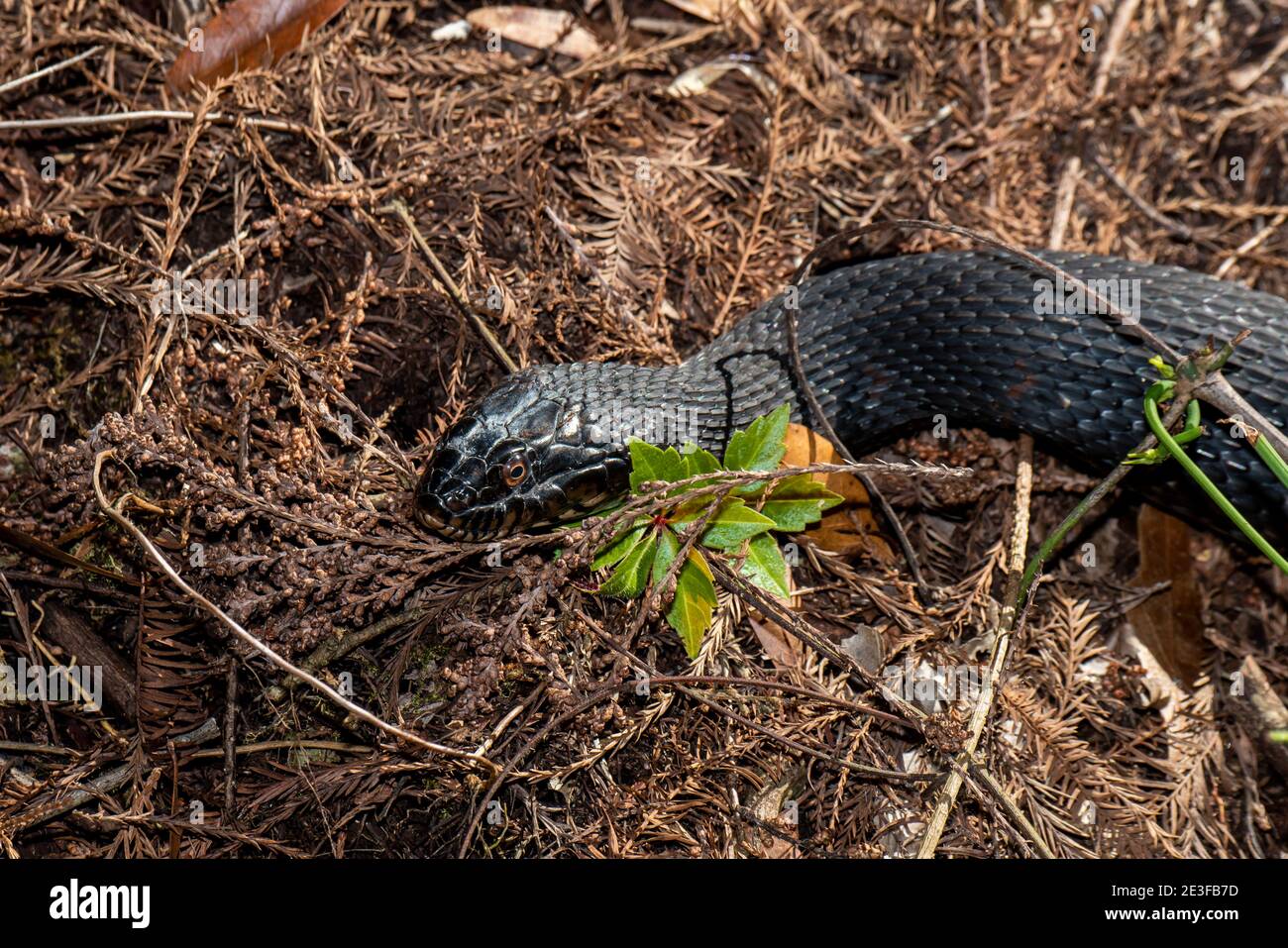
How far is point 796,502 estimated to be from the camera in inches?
194

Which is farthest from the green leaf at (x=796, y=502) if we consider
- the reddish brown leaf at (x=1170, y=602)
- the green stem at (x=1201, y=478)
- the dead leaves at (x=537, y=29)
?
the dead leaves at (x=537, y=29)

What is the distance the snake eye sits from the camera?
16.4 ft

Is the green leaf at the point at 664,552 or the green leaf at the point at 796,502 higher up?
the green leaf at the point at 796,502

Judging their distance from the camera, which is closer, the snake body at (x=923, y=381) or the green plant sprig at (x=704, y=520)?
the green plant sprig at (x=704, y=520)

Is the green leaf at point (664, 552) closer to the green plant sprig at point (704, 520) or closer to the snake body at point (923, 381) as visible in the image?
the green plant sprig at point (704, 520)

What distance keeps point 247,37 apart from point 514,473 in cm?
300

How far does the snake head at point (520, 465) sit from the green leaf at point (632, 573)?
59 cm

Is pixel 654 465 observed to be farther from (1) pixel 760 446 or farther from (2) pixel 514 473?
(2) pixel 514 473

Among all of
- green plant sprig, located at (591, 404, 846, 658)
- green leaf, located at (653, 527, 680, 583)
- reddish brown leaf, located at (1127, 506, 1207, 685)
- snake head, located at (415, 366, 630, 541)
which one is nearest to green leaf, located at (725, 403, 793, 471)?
green plant sprig, located at (591, 404, 846, 658)

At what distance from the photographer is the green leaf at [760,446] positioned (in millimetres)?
4883

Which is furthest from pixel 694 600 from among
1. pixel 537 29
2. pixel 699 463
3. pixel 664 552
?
pixel 537 29

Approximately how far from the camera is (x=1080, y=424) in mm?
5543

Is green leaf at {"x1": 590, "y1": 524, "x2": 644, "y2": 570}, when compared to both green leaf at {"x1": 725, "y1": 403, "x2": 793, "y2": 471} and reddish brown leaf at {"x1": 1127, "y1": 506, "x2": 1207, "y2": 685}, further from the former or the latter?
reddish brown leaf at {"x1": 1127, "y1": 506, "x2": 1207, "y2": 685}
